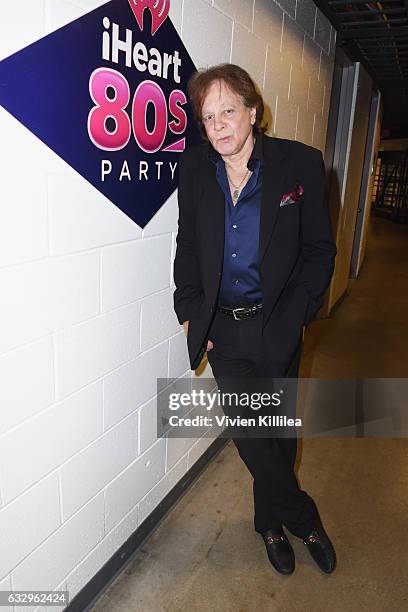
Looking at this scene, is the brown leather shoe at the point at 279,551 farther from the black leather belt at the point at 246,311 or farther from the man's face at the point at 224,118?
the man's face at the point at 224,118

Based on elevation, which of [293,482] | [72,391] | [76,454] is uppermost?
[72,391]

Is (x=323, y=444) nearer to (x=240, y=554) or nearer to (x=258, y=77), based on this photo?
(x=240, y=554)

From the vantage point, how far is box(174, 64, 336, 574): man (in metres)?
1.60

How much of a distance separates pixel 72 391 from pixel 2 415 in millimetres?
265

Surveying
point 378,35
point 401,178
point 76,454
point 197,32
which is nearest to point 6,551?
point 76,454

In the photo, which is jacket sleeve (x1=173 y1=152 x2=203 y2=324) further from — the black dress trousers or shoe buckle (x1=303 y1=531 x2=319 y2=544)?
shoe buckle (x1=303 y1=531 x2=319 y2=544)

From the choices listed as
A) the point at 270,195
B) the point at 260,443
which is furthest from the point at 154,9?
the point at 260,443

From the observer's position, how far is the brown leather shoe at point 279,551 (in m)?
1.87

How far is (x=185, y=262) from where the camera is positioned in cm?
182

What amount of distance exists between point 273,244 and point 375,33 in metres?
3.06

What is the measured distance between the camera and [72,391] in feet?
4.77

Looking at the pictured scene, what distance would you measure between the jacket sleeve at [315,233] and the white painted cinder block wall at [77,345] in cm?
52

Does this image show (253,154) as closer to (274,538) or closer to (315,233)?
(315,233)

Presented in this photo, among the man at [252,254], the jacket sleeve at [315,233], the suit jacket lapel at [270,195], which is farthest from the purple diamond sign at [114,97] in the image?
the jacket sleeve at [315,233]
